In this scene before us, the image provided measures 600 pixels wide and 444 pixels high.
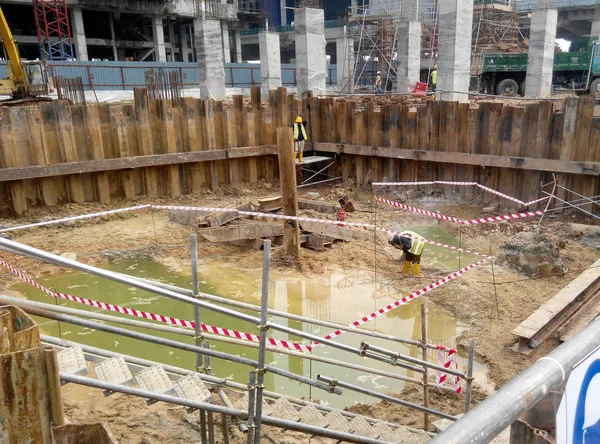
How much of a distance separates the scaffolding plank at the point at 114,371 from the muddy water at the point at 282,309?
2.43 m

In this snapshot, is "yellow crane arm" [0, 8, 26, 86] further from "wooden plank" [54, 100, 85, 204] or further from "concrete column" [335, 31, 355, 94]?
"concrete column" [335, 31, 355, 94]

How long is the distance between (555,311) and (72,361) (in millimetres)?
5388

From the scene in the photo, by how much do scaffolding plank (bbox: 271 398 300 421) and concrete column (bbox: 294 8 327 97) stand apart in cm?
1685

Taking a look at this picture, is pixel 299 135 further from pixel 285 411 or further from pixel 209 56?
pixel 285 411

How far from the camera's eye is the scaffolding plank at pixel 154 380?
3.72 meters

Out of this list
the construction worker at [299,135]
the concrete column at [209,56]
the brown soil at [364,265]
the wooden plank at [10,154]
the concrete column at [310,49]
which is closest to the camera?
the brown soil at [364,265]

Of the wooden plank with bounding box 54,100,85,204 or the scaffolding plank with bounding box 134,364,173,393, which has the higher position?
the wooden plank with bounding box 54,100,85,204

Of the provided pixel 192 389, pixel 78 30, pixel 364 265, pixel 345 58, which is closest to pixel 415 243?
pixel 364 265

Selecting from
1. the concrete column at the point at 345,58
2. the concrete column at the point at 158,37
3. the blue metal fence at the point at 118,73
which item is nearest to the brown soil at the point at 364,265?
the blue metal fence at the point at 118,73

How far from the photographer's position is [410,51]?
2222cm

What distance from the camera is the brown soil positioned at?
16.6 ft

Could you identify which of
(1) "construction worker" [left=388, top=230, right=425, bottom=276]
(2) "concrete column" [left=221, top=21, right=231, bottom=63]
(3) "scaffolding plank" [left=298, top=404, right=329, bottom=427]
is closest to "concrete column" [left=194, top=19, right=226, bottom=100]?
(1) "construction worker" [left=388, top=230, right=425, bottom=276]

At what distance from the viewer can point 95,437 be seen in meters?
2.36

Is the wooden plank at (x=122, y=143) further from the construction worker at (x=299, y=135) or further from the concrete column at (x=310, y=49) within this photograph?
the concrete column at (x=310, y=49)
